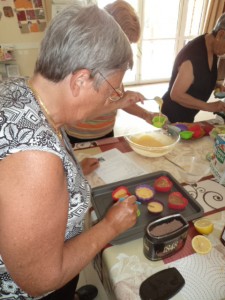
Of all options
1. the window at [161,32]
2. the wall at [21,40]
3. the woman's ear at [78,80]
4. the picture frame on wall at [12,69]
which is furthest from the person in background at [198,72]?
the window at [161,32]

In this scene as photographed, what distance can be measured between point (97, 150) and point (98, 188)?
0.38 m

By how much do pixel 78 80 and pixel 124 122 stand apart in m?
2.98

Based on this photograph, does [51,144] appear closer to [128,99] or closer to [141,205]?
[141,205]

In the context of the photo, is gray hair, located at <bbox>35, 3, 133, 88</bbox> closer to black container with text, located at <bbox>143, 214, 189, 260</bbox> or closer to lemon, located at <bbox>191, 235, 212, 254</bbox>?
black container with text, located at <bbox>143, 214, 189, 260</bbox>

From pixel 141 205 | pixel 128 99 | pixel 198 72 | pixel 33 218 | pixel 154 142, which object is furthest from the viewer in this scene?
pixel 198 72

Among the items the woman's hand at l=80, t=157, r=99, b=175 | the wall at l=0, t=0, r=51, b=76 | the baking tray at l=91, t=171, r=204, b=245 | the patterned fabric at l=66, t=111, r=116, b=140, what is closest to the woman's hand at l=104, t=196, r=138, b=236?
the baking tray at l=91, t=171, r=204, b=245

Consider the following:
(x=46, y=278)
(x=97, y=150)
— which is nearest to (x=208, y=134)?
(x=97, y=150)

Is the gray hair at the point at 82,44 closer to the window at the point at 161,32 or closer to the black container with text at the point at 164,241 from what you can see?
the black container with text at the point at 164,241

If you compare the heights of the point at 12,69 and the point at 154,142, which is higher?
the point at 154,142

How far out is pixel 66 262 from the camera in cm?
62

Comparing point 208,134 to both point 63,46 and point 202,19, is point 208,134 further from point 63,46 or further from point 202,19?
point 202,19

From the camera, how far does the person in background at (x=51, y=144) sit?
0.49m

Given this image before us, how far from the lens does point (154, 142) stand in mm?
1339

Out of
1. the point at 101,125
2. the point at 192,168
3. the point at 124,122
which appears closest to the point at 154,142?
the point at 192,168
